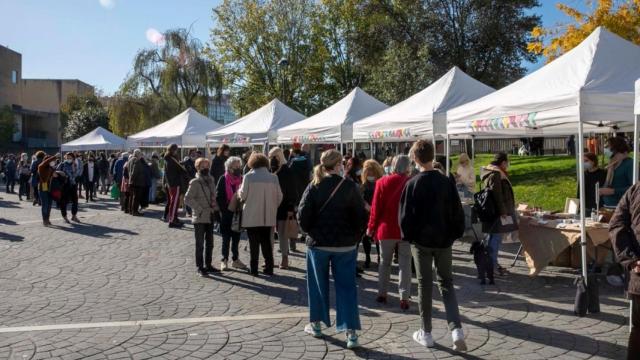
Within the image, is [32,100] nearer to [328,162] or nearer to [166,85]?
[166,85]

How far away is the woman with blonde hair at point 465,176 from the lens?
404 inches

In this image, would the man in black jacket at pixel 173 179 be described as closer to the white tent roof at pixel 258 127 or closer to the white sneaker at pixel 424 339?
the white tent roof at pixel 258 127

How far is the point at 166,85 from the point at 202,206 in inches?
1014

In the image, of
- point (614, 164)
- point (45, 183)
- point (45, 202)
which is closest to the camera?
point (614, 164)

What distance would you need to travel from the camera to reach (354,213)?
481cm

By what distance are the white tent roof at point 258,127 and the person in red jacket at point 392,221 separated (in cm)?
962

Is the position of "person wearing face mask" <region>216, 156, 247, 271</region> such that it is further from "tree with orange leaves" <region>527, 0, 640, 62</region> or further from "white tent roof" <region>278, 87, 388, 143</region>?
"tree with orange leaves" <region>527, 0, 640, 62</region>

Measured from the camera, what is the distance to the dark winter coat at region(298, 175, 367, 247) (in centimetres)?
475

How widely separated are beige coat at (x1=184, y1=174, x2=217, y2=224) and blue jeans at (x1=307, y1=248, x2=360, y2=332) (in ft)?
9.92

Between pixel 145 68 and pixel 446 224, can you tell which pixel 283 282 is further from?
pixel 145 68

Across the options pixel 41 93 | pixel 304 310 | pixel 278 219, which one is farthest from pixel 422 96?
pixel 41 93

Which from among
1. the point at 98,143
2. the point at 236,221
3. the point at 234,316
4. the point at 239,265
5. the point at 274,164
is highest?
the point at 98,143

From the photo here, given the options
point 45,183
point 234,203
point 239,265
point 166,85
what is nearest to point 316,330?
point 234,203

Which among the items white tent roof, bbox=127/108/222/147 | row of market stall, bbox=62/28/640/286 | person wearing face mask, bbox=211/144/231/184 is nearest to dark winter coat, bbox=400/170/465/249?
row of market stall, bbox=62/28/640/286
